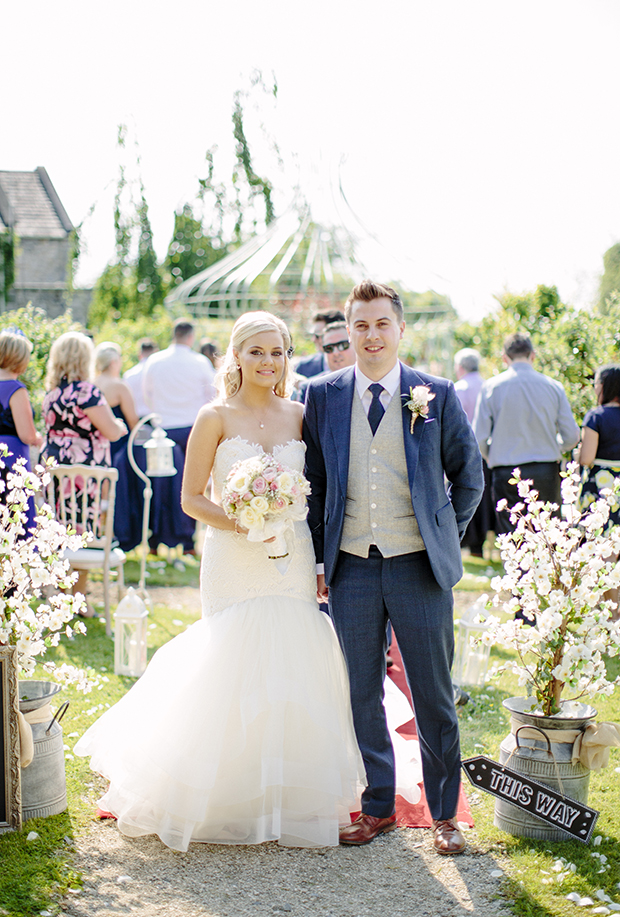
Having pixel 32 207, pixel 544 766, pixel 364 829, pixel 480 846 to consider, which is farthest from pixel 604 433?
pixel 32 207

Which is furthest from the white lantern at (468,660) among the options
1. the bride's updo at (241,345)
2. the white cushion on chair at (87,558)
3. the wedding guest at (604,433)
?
the white cushion on chair at (87,558)

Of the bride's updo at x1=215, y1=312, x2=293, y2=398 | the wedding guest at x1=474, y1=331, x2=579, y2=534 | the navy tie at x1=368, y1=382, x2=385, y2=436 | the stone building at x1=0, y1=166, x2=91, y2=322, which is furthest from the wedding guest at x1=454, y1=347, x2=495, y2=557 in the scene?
the stone building at x1=0, y1=166, x2=91, y2=322

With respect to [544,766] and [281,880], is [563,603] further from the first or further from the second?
[281,880]

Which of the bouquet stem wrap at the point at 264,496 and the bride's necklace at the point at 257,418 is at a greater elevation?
the bride's necklace at the point at 257,418

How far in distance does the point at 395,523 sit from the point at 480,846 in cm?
137

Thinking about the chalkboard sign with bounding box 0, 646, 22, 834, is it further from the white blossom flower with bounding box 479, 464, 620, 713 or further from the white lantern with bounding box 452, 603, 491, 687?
the white lantern with bounding box 452, 603, 491, 687

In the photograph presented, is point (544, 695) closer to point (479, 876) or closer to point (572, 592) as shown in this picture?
point (572, 592)

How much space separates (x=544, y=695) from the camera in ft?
11.1

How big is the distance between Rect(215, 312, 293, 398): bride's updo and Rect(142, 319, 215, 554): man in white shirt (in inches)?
205

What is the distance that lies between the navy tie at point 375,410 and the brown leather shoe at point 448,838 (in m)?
1.58

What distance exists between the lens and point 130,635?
17.7ft

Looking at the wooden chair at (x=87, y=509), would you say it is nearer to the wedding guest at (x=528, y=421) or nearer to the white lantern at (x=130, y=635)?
the white lantern at (x=130, y=635)

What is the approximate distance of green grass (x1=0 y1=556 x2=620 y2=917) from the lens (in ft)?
9.34

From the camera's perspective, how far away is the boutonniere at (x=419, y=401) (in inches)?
119
